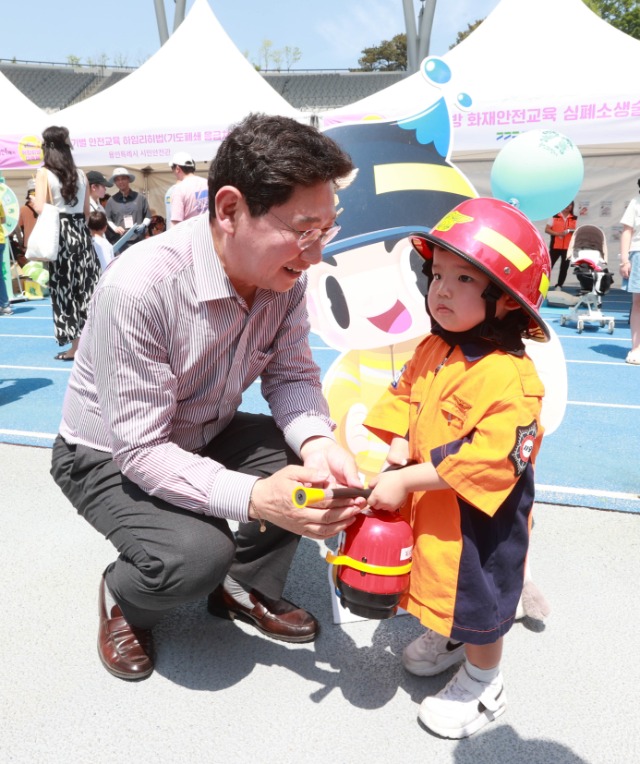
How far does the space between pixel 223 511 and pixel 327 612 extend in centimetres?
71

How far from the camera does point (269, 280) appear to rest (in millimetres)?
1547

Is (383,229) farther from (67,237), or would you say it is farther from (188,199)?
(188,199)

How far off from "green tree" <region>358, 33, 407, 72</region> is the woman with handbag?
165 ft

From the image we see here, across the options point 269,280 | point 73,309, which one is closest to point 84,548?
point 269,280

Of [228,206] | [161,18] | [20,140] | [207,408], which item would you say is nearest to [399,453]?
[207,408]

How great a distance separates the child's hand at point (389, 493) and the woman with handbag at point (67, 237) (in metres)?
4.36

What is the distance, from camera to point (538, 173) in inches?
81.1

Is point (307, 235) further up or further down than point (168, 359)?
further up

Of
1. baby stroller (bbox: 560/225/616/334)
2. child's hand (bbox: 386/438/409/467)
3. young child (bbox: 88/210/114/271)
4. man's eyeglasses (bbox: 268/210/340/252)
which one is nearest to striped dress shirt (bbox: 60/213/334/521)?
man's eyeglasses (bbox: 268/210/340/252)

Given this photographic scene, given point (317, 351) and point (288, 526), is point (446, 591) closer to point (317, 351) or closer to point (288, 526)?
point (288, 526)

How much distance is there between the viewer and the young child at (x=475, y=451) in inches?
54.8

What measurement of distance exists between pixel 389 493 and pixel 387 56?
5719cm

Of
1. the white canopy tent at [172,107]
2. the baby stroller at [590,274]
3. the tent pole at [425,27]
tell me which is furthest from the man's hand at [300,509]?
the tent pole at [425,27]

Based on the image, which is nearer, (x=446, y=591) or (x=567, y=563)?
(x=446, y=591)
